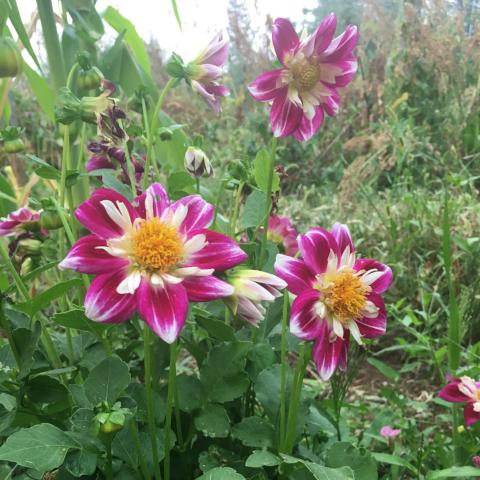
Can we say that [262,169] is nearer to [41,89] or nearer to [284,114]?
[284,114]

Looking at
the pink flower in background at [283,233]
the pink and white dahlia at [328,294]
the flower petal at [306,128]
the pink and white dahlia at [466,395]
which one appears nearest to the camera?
the pink and white dahlia at [328,294]

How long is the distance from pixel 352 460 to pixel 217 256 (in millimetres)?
287

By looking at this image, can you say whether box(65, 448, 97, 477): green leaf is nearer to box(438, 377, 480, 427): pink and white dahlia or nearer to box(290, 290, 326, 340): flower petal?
box(290, 290, 326, 340): flower petal

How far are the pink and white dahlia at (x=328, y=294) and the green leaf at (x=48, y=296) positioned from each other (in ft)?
0.68

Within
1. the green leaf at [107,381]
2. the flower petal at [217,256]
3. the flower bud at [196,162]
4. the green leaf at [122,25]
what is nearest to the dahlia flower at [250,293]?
the flower petal at [217,256]

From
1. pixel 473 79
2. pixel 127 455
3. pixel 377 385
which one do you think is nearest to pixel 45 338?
pixel 127 455

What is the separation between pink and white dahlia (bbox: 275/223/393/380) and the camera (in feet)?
1.82

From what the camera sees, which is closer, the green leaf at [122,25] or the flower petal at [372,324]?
the flower petal at [372,324]

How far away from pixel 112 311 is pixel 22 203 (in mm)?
640

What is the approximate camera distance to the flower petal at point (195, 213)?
0.53 metres

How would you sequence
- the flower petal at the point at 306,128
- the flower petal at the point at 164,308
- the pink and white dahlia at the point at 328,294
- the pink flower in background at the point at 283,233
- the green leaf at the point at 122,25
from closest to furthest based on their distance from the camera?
1. the flower petal at the point at 164,308
2. the pink and white dahlia at the point at 328,294
3. the flower petal at the point at 306,128
4. the pink flower in background at the point at 283,233
5. the green leaf at the point at 122,25

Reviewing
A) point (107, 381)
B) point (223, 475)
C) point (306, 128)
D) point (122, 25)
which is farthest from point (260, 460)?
point (122, 25)

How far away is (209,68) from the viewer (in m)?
0.68

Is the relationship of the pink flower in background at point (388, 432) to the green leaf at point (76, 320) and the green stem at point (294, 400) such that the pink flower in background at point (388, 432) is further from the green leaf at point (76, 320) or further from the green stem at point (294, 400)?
the green leaf at point (76, 320)
